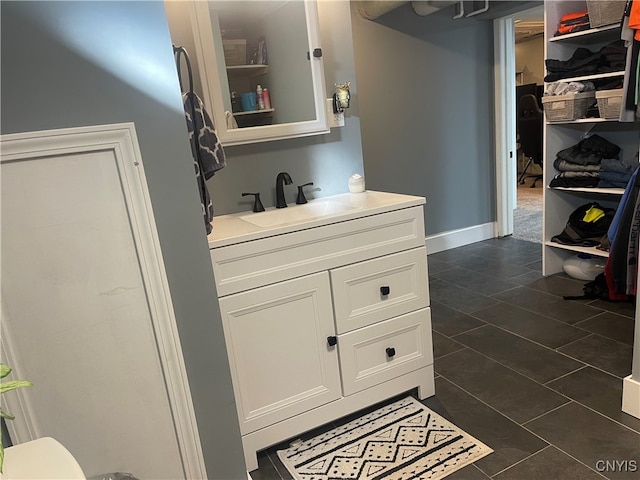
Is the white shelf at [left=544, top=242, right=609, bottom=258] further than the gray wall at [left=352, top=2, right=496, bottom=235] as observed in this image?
No

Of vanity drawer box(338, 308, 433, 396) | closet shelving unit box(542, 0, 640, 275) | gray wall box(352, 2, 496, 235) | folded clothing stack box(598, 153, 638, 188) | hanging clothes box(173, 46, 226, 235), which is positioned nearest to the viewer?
hanging clothes box(173, 46, 226, 235)

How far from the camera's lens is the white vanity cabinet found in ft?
5.57

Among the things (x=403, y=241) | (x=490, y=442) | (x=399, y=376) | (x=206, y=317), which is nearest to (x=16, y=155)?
(x=206, y=317)

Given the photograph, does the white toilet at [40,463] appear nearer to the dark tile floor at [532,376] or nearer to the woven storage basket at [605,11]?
the dark tile floor at [532,376]

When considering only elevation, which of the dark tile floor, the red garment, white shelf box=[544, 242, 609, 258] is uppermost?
the red garment

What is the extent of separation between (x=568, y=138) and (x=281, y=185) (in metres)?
2.33

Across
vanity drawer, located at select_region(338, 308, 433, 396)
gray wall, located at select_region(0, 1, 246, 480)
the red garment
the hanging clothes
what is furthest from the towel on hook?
→ the red garment

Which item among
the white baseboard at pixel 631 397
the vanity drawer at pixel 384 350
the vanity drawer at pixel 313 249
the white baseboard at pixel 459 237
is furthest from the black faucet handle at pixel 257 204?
the white baseboard at pixel 459 237

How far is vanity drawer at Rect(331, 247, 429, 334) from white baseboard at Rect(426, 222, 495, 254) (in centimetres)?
225

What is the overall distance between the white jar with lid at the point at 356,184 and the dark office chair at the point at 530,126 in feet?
17.3

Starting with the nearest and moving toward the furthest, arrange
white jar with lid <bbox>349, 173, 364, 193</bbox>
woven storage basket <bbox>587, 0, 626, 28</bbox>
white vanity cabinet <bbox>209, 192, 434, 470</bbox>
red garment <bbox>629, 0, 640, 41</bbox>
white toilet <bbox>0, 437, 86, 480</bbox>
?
1. white toilet <bbox>0, 437, 86, 480</bbox>
2. white vanity cabinet <bbox>209, 192, 434, 470</bbox>
3. red garment <bbox>629, 0, 640, 41</bbox>
4. white jar with lid <bbox>349, 173, 364, 193</bbox>
5. woven storage basket <bbox>587, 0, 626, 28</bbox>

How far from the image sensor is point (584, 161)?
10.4ft

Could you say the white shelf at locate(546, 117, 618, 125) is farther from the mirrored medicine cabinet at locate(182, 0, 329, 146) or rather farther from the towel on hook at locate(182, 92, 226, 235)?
the towel on hook at locate(182, 92, 226, 235)

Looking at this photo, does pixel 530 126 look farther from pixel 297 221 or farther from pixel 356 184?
pixel 297 221
